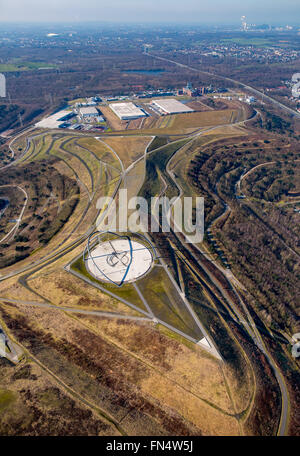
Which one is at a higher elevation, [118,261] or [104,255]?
[104,255]

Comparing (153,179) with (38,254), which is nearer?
(38,254)

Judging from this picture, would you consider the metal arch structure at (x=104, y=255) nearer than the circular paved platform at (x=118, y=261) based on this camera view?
Yes

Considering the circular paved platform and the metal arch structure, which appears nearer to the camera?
the metal arch structure

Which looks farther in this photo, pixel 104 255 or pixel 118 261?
pixel 104 255
